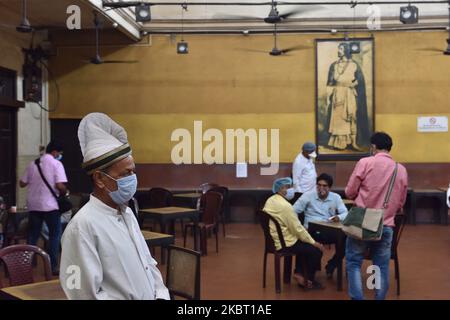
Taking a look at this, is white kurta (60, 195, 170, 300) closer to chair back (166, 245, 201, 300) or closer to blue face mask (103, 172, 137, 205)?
blue face mask (103, 172, 137, 205)

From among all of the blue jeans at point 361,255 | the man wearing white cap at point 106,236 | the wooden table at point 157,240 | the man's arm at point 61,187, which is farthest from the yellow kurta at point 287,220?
the man wearing white cap at point 106,236

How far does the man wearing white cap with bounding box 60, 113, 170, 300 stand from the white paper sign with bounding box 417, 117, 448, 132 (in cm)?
946

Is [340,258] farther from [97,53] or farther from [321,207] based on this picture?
[97,53]

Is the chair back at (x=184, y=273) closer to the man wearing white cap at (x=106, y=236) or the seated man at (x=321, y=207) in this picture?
the man wearing white cap at (x=106, y=236)

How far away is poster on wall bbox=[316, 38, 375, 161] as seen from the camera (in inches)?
426

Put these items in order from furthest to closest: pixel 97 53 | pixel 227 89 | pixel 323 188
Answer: pixel 227 89
pixel 97 53
pixel 323 188

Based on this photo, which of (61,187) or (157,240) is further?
(61,187)

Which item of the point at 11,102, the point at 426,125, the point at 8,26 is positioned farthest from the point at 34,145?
the point at 426,125

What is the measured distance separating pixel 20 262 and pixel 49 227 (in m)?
2.75

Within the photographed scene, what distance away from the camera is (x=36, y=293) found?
3.08 metres

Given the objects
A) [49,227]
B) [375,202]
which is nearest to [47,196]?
[49,227]

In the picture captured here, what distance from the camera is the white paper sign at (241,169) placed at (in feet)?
36.0

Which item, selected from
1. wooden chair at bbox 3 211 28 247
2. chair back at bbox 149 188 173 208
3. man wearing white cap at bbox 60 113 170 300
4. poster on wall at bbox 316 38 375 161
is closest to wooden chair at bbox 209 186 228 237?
chair back at bbox 149 188 173 208
